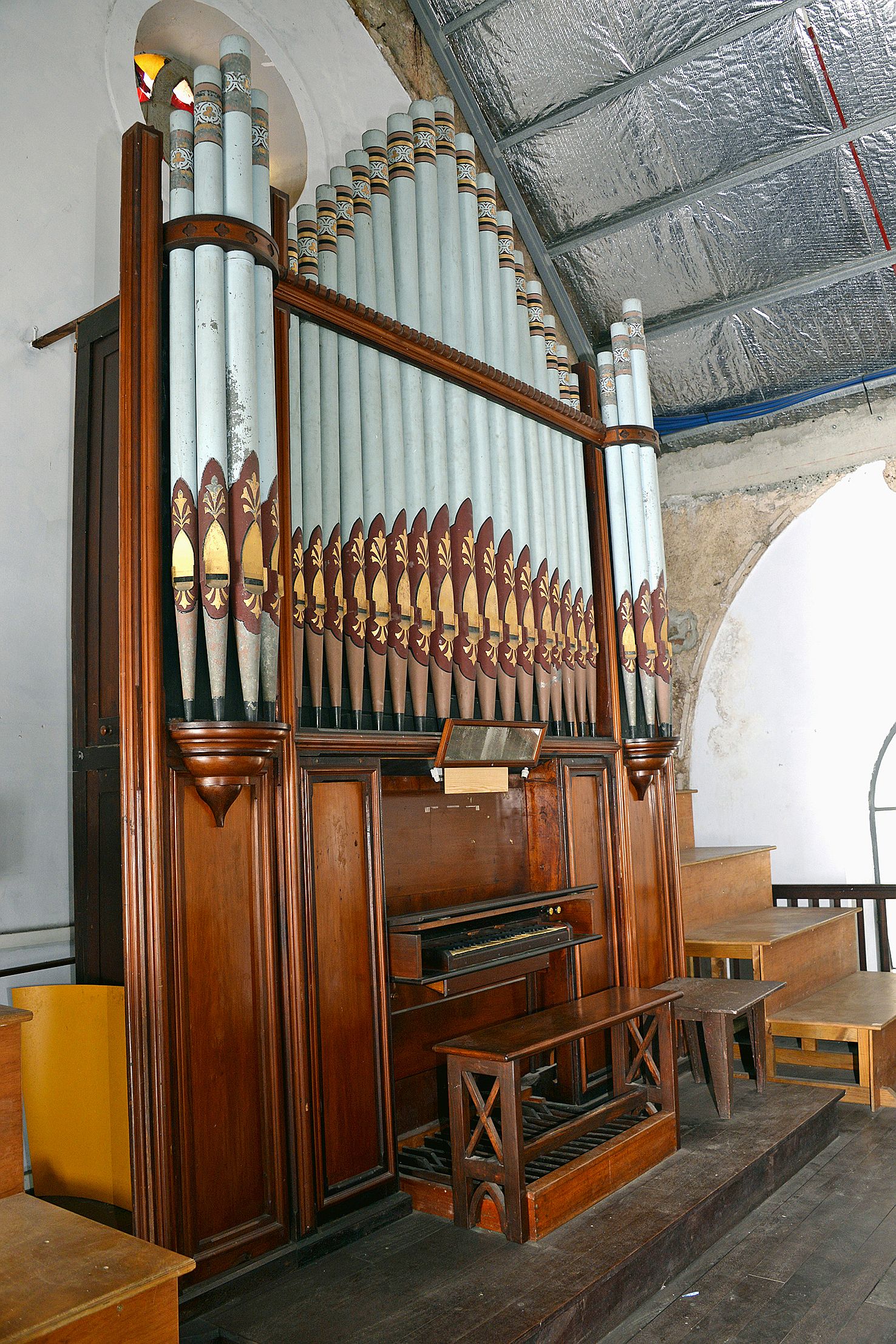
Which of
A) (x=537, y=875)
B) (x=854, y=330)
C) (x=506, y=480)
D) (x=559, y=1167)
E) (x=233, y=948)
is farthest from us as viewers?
(x=854, y=330)

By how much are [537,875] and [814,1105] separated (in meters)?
1.49

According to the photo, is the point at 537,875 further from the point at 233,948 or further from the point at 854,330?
the point at 854,330

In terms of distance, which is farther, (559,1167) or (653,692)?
(653,692)

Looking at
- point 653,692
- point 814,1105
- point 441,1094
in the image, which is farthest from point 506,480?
point 814,1105

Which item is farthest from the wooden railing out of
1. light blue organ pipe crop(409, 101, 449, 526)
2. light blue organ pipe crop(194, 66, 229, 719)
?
light blue organ pipe crop(194, 66, 229, 719)

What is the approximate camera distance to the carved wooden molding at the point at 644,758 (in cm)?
495

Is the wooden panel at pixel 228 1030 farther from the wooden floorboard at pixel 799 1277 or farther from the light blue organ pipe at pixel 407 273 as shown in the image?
the light blue organ pipe at pixel 407 273

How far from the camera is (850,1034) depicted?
192 inches

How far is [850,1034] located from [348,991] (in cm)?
273

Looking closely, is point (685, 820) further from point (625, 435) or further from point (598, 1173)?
point (598, 1173)

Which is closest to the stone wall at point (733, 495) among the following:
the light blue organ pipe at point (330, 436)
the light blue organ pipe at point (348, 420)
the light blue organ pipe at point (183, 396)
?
the light blue organ pipe at point (348, 420)

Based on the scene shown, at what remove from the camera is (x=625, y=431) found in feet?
16.7

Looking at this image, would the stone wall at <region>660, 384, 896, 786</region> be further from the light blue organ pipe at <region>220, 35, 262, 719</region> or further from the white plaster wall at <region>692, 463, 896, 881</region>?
the light blue organ pipe at <region>220, 35, 262, 719</region>

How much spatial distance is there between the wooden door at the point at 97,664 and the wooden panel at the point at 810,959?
3270 mm
